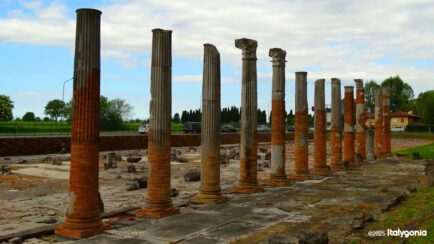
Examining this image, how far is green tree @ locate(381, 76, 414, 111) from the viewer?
382 ft

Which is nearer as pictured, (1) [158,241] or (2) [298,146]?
(1) [158,241]

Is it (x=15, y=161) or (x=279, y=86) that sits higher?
(x=279, y=86)

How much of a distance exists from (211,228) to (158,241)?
4.97 ft

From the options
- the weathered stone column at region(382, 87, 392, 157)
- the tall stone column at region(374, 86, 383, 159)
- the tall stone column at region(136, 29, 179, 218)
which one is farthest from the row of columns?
the weathered stone column at region(382, 87, 392, 157)

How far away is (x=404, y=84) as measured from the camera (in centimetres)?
11931

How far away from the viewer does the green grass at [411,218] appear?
26.0ft

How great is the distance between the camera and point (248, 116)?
51.9ft

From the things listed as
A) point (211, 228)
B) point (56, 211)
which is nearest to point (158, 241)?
point (211, 228)

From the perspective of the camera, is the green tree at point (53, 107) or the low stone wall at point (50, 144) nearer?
the low stone wall at point (50, 144)

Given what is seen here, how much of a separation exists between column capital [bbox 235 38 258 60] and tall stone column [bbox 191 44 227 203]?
2040 mm

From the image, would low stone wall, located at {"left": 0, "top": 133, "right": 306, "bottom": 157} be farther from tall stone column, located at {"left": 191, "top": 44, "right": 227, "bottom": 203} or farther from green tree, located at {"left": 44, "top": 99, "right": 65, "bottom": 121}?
green tree, located at {"left": 44, "top": 99, "right": 65, "bottom": 121}

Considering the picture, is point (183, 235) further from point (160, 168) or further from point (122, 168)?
point (122, 168)

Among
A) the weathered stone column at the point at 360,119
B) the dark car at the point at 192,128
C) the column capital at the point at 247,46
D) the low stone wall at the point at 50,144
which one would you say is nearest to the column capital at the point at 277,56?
the column capital at the point at 247,46

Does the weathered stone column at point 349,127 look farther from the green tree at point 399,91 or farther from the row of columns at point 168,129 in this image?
the green tree at point 399,91
